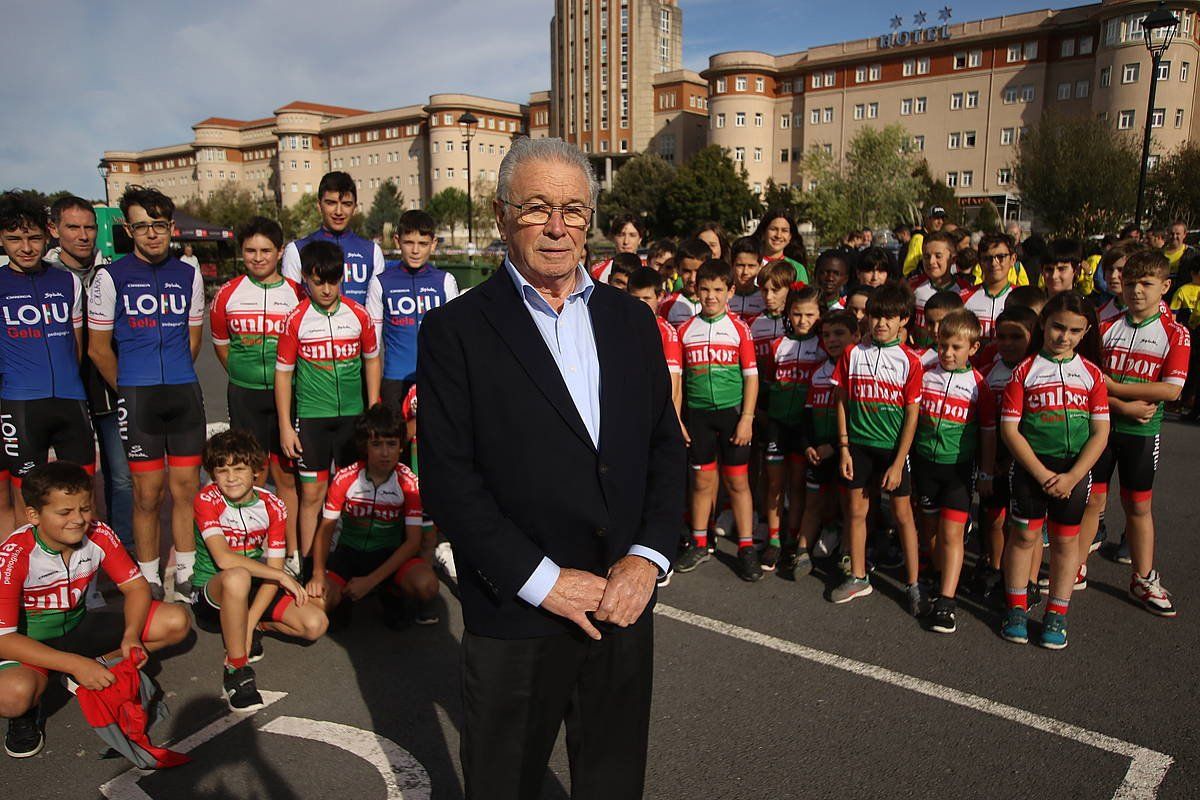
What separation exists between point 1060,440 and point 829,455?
4.52 feet

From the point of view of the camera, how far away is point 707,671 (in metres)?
3.98

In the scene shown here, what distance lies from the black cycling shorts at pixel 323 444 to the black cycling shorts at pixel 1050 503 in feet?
13.1

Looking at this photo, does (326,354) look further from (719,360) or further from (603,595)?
(603,595)

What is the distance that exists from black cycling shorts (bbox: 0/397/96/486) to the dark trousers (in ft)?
12.5

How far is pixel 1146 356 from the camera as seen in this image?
15.5 ft

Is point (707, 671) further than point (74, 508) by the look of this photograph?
Yes

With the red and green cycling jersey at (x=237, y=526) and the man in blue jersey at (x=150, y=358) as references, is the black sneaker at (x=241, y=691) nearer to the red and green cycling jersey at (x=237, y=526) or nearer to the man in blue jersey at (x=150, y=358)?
the red and green cycling jersey at (x=237, y=526)

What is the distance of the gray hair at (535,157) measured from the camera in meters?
2.03

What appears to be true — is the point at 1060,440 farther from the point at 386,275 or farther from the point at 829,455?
the point at 386,275

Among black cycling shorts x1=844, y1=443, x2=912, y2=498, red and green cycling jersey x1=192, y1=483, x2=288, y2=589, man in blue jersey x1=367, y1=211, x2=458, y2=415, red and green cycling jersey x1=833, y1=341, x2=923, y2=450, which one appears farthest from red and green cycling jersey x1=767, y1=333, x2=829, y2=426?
red and green cycling jersey x1=192, y1=483, x2=288, y2=589

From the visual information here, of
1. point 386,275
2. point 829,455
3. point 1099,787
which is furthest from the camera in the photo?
point 386,275

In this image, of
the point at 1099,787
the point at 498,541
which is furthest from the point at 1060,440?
the point at 498,541

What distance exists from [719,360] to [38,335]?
164 inches

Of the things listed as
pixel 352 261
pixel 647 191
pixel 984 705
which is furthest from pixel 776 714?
pixel 647 191
